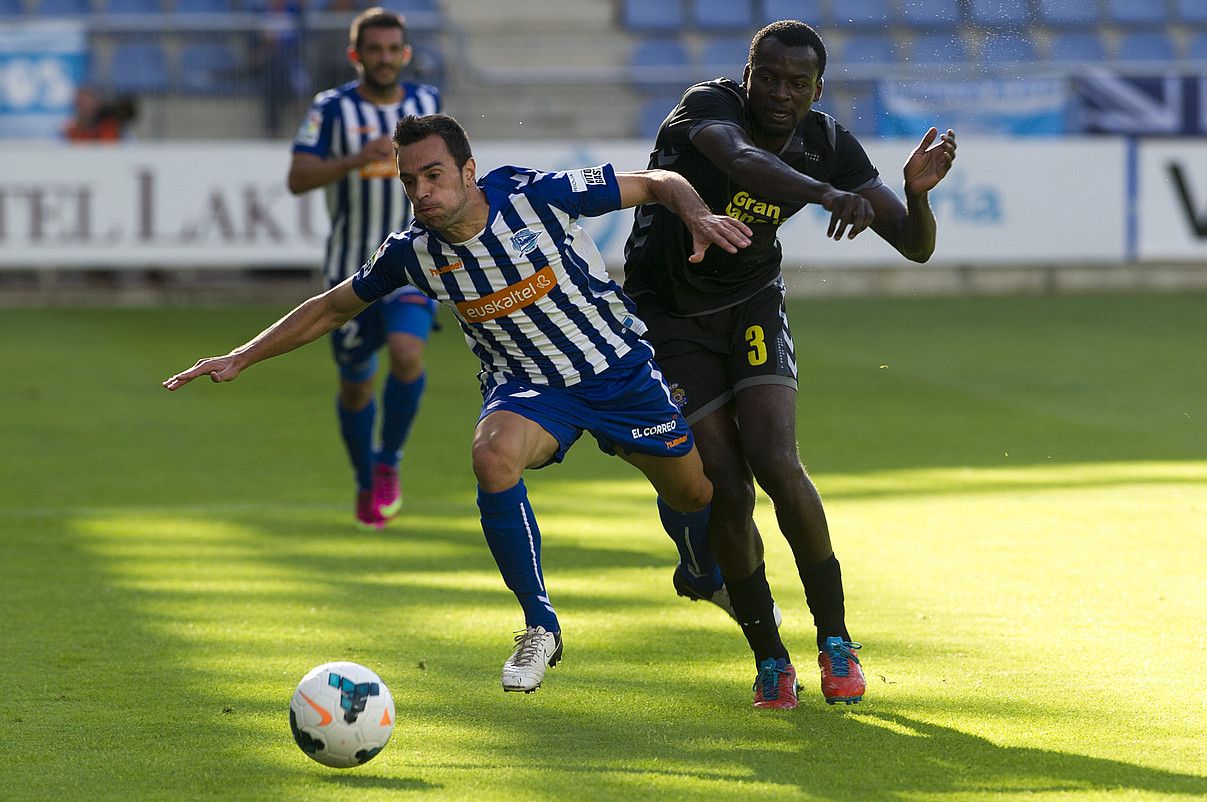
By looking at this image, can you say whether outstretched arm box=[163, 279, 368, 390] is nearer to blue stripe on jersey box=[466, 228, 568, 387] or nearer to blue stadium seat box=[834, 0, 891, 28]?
blue stripe on jersey box=[466, 228, 568, 387]

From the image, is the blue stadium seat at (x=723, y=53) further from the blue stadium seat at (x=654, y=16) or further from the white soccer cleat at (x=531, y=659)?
the white soccer cleat at (x=531, y=659)

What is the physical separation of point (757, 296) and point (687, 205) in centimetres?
61

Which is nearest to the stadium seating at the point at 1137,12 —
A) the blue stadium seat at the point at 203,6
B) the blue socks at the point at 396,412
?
the blue stadium seat at the point at 203,6

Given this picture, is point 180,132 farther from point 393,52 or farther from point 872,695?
point 872,695

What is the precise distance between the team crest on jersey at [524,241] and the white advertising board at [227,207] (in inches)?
489

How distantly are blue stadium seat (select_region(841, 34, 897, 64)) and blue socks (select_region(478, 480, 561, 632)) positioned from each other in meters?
15.3

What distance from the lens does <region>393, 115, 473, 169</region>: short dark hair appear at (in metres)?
4.67

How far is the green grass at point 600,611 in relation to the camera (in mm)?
4160

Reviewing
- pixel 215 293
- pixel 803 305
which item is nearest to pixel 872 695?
pixel 803 305

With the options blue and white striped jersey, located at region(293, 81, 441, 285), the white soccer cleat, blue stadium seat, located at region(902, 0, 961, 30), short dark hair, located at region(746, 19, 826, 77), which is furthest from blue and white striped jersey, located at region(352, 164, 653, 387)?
blue and white striped jersey, located at region(293, 81, 441, 285)

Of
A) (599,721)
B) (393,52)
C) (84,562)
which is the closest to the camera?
(599,721)

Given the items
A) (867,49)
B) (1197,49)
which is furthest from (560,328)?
(1197,49)

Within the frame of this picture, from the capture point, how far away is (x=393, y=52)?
306 inches

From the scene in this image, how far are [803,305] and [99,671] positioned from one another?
13.5 metres
